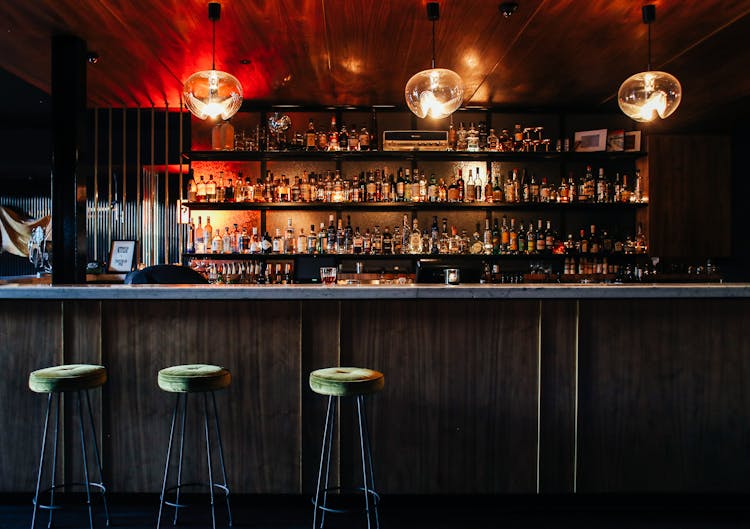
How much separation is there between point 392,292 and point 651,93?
206cm

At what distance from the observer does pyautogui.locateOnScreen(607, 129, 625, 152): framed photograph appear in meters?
5.54

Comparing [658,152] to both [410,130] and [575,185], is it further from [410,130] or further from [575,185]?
[410,130]

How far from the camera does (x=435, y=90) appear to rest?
11.1 feet

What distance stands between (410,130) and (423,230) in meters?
0.99

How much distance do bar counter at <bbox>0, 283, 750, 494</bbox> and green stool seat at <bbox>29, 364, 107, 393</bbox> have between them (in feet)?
1.25

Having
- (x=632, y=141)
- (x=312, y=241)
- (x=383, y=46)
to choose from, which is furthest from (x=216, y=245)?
(x=632, y=141)

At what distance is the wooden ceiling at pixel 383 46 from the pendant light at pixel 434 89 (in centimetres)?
45

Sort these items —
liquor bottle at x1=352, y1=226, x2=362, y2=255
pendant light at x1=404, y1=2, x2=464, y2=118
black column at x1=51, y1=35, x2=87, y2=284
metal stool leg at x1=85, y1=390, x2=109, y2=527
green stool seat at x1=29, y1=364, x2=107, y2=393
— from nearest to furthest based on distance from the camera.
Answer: green stool seat at x1=29, y1=364, x2=107, y2=393 → metal stool leg at x1=85, y1=390, x2=109, y2=527 → pendant light at x1=404, y1=2, x2=464, y2=118 → black column at x1=51, y1=35, x2=87, y2=284 → liquor bottle at x1=352, y1=226, x2=362, y2=255

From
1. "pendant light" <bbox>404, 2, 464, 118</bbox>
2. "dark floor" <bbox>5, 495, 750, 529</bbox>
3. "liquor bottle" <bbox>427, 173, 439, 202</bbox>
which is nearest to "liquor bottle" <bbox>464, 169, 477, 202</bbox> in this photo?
"liquor bottle" <bbox>427, 173, 439, 202</bbox>

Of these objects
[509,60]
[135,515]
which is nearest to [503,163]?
[509,60]

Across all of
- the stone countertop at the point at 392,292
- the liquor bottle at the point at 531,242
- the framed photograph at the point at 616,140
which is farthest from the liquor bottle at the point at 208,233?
the framed photograph at the point at 616,140

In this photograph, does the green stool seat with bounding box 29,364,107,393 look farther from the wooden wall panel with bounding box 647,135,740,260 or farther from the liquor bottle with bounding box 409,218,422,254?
the wooden wall panel with bounding box 647,135,740,260

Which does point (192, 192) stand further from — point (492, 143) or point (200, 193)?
point (492, 143)

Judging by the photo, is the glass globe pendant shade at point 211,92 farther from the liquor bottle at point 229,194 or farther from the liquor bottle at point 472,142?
the liquor bottle at point 472,142
